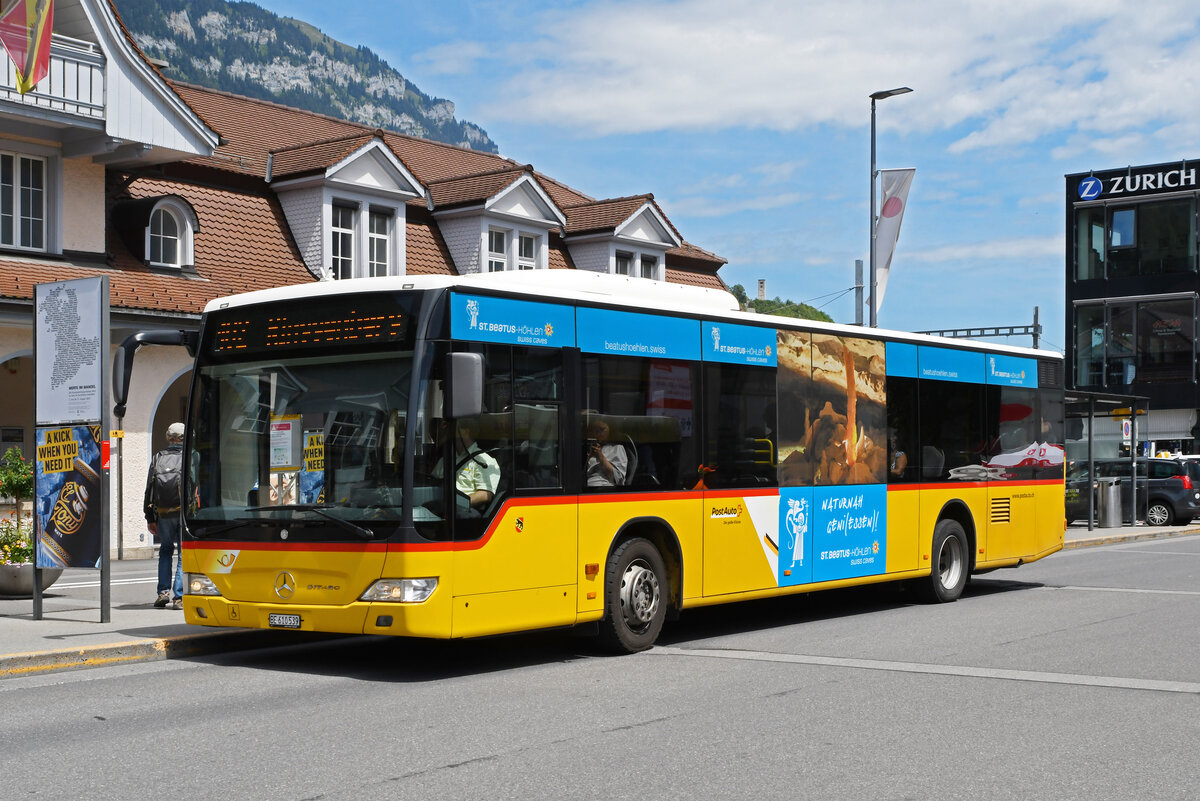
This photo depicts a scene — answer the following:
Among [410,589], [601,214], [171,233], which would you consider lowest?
[410,589]

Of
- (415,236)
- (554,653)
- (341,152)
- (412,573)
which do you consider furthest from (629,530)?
(415,236)

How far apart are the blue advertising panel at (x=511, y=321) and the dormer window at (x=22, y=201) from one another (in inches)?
575

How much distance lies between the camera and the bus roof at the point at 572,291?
1018cm

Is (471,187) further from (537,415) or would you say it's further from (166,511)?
(537,415)

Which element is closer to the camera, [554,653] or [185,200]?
[554,653]

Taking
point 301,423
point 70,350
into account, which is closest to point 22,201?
point 70,350

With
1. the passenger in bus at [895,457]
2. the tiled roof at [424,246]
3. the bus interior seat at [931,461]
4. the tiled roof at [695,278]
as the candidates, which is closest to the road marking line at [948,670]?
the passenger in bus at [895,457]

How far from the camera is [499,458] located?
10227 millimetres

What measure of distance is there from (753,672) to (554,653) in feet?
6.56

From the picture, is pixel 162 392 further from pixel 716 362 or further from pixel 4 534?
pixel 716 362

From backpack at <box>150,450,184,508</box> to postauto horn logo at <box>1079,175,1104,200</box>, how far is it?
54898mm

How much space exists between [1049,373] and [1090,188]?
47.1 m

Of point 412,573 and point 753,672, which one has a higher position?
point 412,573

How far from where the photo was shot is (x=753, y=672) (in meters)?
10.4
